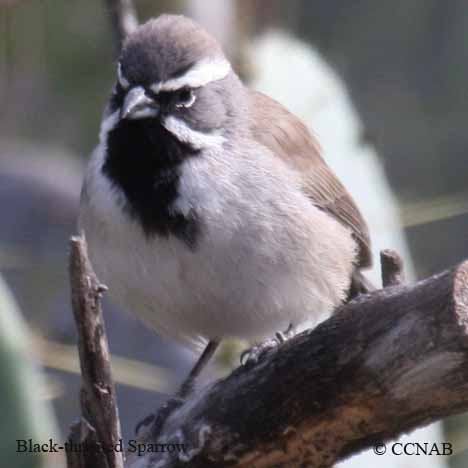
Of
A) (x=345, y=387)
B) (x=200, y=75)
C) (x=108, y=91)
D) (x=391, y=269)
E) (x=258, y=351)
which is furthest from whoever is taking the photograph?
(x=108, y=91)

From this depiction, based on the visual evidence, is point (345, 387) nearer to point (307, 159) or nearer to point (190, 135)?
point (190, 135)

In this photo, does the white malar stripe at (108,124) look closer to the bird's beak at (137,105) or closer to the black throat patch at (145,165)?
the black throat patch at (145,165)

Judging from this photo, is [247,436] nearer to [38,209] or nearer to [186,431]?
[186,431]

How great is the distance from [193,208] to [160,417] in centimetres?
79

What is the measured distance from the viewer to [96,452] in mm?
4051

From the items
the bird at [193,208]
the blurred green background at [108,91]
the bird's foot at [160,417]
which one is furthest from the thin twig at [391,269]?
the blurred green background at [108,91]

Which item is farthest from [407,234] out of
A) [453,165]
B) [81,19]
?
[81,19]

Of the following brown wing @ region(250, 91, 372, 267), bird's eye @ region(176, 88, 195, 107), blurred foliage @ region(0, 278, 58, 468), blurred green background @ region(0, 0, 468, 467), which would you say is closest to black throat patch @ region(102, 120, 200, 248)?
bird's eye @ region(176, 88, 195, 107)

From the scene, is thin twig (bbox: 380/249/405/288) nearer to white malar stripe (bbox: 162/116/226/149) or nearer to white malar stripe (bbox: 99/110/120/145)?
white malar stripe (bbox: 162/116/226/149)

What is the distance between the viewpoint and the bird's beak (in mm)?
4527

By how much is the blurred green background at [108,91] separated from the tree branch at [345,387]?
2284 millimetres

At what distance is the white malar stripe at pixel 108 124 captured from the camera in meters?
4.75

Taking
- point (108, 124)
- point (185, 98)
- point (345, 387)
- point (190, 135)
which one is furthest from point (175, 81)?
point (345, 387)

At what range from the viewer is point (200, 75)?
4840 mm
